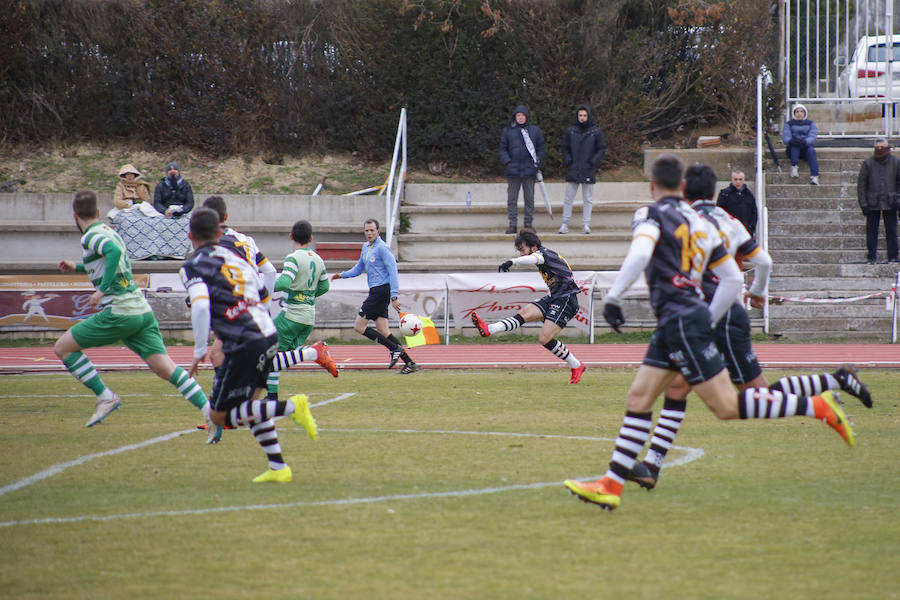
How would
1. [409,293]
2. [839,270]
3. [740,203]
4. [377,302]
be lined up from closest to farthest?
[377,302] < [409,293] < [740,203] < [839,270]

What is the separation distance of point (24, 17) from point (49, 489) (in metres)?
22.4

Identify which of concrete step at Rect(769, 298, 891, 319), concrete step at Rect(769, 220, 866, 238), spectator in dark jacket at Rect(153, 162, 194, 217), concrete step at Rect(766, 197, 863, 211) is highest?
spectator in dark jacket at Rect(153, 162, 194, 217)

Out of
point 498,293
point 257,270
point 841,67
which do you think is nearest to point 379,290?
point 498,293

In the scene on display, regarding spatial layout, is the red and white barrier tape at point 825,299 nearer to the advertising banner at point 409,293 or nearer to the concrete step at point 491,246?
the concrete step at point 491,246

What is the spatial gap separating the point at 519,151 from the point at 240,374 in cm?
1463

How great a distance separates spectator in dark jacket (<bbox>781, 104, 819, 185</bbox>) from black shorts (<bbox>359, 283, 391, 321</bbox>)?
10643 millimetres

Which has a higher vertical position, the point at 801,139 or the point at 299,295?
the point at 801,139

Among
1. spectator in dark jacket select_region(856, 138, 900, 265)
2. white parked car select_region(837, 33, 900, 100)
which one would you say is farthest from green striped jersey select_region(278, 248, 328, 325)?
white parked car select_region(837, 33, 900, 100)

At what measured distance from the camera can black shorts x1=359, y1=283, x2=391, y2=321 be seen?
14.5 meters

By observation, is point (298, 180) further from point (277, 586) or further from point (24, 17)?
point (277, 586)

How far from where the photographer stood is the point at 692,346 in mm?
5805

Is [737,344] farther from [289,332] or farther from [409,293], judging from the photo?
[409,293]

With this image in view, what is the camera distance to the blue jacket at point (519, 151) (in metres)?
20.7

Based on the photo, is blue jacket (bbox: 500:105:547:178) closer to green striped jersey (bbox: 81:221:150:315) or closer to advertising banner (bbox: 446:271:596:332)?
advertising banner (bbox: 446:271:596:332)
